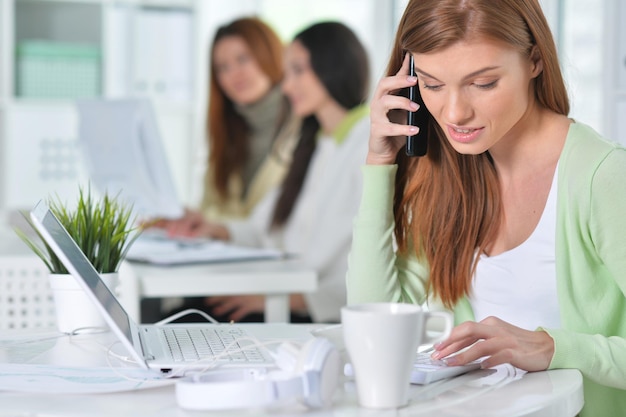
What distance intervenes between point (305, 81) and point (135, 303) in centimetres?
134

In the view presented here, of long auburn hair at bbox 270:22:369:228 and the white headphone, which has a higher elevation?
long auburn hair at bbox 270:22:369:228

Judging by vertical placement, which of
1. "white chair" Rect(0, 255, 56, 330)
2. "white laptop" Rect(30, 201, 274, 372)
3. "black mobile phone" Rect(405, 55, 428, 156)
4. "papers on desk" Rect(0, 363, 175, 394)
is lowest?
"white chair" Rect(0, 255, 56, 330)

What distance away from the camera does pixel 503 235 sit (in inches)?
58.6

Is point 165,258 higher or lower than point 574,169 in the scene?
lower

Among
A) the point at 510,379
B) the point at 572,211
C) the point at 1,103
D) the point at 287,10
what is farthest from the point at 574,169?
the point at 287,10

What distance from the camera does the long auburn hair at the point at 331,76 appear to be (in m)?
3.06

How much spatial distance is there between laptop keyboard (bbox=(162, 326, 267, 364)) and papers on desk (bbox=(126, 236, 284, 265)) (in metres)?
0.85

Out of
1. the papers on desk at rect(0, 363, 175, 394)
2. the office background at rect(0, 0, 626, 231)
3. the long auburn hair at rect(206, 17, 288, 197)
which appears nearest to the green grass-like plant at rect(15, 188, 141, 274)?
the papers on desk at rect(0, 363, 175, 394)

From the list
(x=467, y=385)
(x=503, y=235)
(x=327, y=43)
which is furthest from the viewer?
(x=327, y=43)

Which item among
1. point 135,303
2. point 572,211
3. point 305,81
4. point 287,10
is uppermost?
point 287,10

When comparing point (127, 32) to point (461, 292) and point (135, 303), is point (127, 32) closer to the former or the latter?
point (135, 303)

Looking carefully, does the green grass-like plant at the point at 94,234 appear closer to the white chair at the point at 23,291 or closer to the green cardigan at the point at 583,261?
the green cardigan at the point at 583,261

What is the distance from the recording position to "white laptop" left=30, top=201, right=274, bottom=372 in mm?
1068

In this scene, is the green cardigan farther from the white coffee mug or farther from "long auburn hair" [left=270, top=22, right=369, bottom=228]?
"long auburn hair" [left=270, top=22, right=369, bottom=228]
